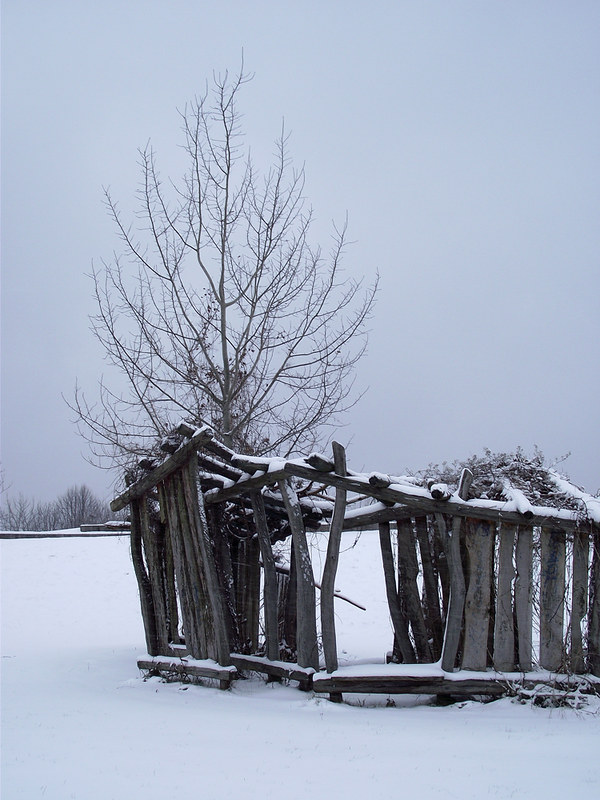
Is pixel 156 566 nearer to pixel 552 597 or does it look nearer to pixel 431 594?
pixel 431 594

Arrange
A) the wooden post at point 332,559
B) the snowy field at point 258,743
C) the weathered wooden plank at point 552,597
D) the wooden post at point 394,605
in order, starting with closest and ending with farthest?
the snowy field at point 258,743 → the weathered wooden plank at point 552,597 → the wooden post at point 332,559 → the wooden post at point 394,605

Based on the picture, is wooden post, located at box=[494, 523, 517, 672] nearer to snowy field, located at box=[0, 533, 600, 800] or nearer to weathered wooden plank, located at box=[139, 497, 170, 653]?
snowy field, located at box=[0, 533, 600, 800]

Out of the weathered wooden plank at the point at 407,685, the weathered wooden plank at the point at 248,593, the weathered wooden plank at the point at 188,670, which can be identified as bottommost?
the weathered wooden plank at the point at 188,670

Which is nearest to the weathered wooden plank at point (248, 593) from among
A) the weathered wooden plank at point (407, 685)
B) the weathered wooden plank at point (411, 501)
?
the weathered wooden plank at point (411, 501)

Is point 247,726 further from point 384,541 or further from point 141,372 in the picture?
point 141,372

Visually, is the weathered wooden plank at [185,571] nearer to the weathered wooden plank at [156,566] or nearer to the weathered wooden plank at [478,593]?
the weathered wooden plank at [156,566]

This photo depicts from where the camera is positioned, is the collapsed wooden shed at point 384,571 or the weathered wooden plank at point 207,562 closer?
the collapsed wooden shed at point 384,571

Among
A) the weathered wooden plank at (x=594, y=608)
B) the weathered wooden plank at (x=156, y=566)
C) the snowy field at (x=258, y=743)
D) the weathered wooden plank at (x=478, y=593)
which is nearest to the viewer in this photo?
the snowy field at (x=258, y=743)

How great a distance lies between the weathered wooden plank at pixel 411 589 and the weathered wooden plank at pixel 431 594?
0.27 ft

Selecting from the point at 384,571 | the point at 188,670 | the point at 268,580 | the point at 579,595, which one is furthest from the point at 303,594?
the point at 579,595

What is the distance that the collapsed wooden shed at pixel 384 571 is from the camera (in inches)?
247

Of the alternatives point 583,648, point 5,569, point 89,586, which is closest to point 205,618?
point 583,648

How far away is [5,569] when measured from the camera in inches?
714

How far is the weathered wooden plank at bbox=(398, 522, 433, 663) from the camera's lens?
22.6ft
